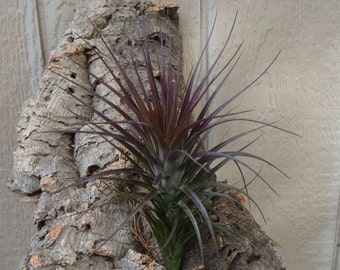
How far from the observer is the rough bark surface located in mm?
452

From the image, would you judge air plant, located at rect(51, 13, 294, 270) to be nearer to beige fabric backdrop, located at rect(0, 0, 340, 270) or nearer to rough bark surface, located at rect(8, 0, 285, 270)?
rough bark surface, located at rect(8, 0, 285, 270)

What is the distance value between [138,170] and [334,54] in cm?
51

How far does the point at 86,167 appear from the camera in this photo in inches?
21.2

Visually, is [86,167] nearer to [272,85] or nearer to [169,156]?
[169,156]

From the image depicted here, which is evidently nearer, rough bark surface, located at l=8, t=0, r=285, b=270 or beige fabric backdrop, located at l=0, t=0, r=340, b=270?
rough bark surface, located at l=8, t=0, r=285, b=270

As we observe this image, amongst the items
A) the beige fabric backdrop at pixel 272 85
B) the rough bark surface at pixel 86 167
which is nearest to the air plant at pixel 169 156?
the rough bark surface at pixel 86 167

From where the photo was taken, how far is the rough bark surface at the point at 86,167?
452mm

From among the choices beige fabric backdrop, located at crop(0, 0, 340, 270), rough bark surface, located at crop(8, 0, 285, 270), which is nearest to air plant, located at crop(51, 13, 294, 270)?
rough bark surface, located at crop(8, 0, 285, 270)

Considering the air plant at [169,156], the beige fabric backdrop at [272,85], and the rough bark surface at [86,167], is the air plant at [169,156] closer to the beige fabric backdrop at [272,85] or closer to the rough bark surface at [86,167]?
the rough bark surface at [86,167]

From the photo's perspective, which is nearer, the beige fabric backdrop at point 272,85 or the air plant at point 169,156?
the air plant at point 169,156

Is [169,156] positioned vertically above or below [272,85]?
below

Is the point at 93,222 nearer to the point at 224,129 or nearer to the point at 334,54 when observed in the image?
the point at 224,129

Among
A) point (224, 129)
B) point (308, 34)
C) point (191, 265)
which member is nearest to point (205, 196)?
point (191, 265)

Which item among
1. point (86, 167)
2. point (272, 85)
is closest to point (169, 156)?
point (86, 167)
